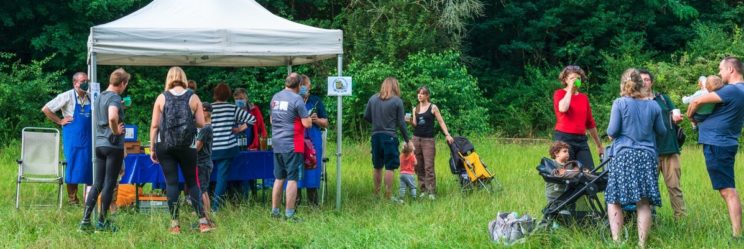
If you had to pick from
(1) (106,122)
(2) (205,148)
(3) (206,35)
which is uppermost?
(3) (206,35)

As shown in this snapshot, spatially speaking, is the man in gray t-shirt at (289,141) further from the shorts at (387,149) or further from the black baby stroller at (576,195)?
the black baby stroller at (576,195)

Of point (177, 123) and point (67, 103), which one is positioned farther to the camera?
point (67, 103)

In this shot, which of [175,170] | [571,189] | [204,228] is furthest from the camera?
[204,228]

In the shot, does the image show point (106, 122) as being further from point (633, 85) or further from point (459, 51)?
point (459, 51)

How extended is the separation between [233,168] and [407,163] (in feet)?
6.53

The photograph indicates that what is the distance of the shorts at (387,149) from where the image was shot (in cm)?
906

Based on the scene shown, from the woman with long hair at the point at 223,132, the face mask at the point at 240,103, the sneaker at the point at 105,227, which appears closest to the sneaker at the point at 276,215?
the woman with long hair at the point at 223,132

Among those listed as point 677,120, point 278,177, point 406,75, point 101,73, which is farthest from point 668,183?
point 101,73

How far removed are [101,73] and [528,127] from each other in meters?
11.7

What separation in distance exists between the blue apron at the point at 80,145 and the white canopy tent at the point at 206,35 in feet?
2.05

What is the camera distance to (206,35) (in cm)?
806

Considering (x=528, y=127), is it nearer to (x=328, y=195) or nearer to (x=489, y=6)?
(x=489, y=6)

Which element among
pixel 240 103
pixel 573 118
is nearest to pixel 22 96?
pixel 240 103

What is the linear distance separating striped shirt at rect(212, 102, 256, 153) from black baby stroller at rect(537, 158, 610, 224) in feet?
11.0
